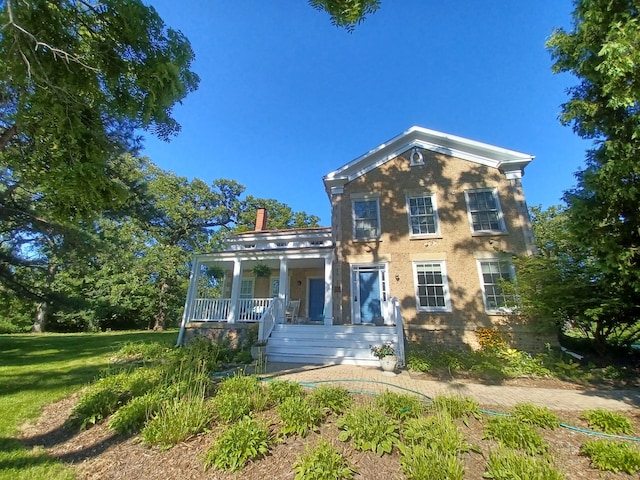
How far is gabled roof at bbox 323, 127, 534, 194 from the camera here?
11.1 m

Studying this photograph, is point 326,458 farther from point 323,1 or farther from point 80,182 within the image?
point 323,1

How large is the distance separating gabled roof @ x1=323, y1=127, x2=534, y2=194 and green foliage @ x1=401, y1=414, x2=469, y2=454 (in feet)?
33.0

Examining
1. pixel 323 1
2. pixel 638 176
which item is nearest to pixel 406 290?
pixel 638 176

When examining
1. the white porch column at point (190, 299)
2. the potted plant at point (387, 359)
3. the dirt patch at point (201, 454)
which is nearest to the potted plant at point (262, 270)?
the white porch column at point (190, 299)

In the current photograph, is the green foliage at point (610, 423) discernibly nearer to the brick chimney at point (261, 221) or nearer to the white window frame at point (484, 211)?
the white window frame at point (484, 211)

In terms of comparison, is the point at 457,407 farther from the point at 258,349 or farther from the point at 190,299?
the point at 190,299

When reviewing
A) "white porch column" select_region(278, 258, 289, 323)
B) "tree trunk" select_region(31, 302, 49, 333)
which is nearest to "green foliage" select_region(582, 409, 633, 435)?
"white porch column" select_region(278, 258, 289, 323)

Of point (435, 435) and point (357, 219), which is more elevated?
point (357, 219)

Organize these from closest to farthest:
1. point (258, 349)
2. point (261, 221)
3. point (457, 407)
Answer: point (457, 407) → point (258, 349) → point (261, 221)

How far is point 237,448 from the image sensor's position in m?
3.30

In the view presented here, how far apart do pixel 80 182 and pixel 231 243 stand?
13.1 metres

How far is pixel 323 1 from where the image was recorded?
355 centimetres

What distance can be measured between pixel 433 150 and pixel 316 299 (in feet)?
28.9

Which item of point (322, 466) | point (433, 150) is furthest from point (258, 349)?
point (433, 150)
